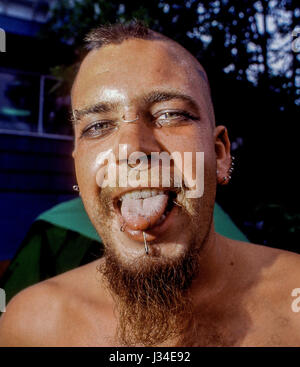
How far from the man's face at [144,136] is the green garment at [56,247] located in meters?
1.62

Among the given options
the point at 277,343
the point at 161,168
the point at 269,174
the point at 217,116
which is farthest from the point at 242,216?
the point at 161,168

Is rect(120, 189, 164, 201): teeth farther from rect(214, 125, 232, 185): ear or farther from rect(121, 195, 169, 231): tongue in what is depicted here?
rect(214, 125, 232, 185): ear

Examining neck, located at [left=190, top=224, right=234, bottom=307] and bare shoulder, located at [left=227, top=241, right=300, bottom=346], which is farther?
neck, located at [left=190, top=224, right=234, bottom=307]

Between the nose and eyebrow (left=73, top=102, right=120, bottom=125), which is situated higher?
eyebrow (left=73, top=102, right=120, bottom=125)

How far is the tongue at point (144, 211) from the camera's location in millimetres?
1299

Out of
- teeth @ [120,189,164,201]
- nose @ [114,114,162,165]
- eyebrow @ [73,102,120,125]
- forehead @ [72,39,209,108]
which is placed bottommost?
teeth @ [120,189,164,201]

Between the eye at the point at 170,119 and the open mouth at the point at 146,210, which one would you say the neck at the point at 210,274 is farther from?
the eye at the point at 170,119

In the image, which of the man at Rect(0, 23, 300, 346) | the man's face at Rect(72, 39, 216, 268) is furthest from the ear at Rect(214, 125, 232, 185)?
the man's face at Rect(72, 39, 216, 268)

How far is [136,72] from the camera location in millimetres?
1439

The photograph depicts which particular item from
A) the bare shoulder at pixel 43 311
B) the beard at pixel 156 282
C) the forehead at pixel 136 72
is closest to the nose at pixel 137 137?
the forehead at pixel 136 72

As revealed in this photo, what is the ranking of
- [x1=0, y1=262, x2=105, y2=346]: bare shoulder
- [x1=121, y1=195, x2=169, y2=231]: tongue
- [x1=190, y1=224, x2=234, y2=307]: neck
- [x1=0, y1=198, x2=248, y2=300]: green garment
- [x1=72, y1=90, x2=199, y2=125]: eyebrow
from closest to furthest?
[x1=121, y1=195, x2=169, y2=231]: tongue → [x1=72, y1=90, x2=199, y2=125]: eyebrow → [x1=190, y1=224, x2=234, y2=307]: neck → [x1=0, y1=262, x2=105, y2=346]: bare shoulder → [x1=0, y1=198, x2=248, y2=300]: green garment

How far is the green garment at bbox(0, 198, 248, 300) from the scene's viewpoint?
10.2 feet

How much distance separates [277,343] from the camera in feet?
4.61
